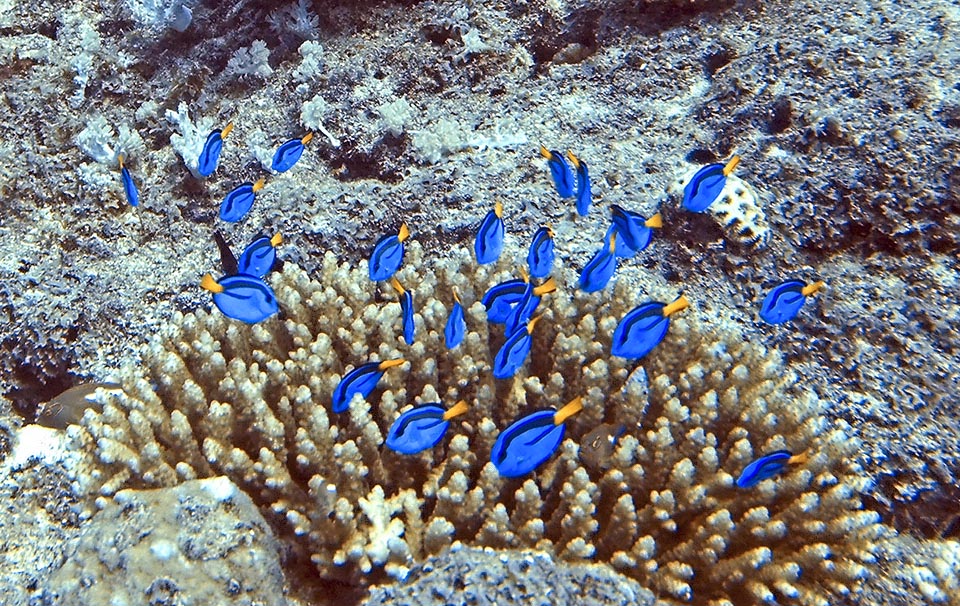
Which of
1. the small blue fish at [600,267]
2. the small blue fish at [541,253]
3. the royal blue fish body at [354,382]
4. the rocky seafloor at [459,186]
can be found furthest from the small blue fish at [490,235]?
the royal blue fish body at [354,382]

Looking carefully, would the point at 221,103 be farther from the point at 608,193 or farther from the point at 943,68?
the point at 943,68

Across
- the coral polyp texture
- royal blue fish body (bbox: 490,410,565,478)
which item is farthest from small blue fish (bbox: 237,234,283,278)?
royal blue fish body (bbox: 490,410,565,478)

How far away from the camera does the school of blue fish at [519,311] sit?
7.32 feet

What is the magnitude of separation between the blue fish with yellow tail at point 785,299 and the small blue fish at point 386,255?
5.80 feet

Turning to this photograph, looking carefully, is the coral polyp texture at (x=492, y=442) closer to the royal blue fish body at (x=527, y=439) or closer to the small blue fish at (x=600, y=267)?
the small blue fish at (x=600, y=267)

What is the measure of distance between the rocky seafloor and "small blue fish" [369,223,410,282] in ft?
2.52

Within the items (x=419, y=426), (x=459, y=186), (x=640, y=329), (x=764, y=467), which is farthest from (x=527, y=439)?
(x=459, y=186)

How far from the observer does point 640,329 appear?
2.58 m

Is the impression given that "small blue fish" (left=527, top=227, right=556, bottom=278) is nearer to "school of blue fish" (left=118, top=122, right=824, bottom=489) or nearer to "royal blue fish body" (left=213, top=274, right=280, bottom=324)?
"school of blue fish" (left=118, top=122, right=824, bottom=489)

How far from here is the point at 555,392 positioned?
3057mm

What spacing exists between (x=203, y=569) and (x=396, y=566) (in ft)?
2.33

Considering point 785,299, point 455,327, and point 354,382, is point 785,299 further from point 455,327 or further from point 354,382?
point 354,382

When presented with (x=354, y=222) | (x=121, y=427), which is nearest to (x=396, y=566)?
(x=121, y=427)

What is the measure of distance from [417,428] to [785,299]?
185 centimetres
